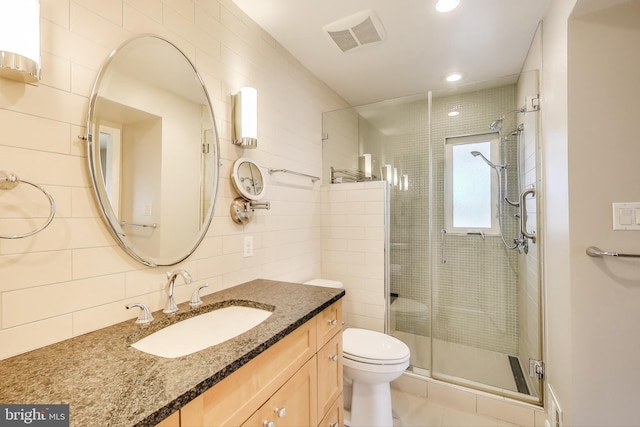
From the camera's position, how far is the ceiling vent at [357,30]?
1744 millimetres

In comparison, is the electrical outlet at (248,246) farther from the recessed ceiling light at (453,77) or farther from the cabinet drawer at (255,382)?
the recessed ceiling light at (453,77)

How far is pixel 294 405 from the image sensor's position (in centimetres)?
103

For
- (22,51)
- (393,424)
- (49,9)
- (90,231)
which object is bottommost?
(393,424)

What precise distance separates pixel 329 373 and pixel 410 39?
2.16 m

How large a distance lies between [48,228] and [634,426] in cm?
241

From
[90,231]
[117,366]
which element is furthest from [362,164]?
[117,366]

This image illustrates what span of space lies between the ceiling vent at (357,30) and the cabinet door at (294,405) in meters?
1.93

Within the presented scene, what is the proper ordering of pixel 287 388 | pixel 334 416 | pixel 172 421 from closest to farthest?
pixel 172 421 < pixel 287 388 < pixel 334 416

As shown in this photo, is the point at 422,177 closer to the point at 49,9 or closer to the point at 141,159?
the point at 141,159

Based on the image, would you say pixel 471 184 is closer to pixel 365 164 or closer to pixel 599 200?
pixel 365 164

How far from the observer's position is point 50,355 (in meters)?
0.77

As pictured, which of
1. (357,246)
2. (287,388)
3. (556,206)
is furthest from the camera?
(357,246)

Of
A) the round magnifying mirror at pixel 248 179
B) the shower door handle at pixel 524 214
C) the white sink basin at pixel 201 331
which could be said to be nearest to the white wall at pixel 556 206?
the shower door handle at pixel 524 214

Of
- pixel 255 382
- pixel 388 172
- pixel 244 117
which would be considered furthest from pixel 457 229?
pixel 255 382
